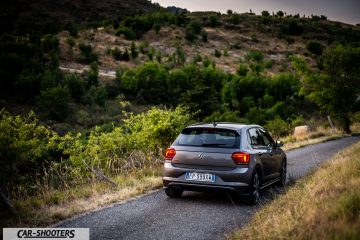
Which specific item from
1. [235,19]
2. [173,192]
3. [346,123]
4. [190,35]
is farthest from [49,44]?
[173,192]

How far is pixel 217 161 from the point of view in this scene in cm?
791

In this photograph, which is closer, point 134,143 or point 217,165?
point 217,165

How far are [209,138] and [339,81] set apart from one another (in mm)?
25308

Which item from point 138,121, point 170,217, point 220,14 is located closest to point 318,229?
point 170,217

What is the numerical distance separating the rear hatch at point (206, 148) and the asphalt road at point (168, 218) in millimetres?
852

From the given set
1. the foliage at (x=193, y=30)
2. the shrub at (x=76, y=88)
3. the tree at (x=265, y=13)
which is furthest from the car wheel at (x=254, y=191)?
the tree at (x=265, y=13)

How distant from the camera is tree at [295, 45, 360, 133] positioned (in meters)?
30.2

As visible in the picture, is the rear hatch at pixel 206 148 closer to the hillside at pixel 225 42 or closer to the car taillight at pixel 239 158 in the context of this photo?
the car taillight at pixel 239 158

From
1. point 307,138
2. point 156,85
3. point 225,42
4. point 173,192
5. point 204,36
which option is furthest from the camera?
point 225,42

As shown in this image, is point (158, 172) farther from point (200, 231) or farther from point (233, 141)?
point (200, 231)

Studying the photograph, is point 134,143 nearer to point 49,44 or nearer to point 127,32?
point 49,44

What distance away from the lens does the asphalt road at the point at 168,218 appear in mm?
6156

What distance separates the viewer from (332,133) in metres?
30.4

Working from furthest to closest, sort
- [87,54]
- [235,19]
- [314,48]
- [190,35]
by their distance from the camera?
[235,19], [190,35], [314,48], [87,54]
